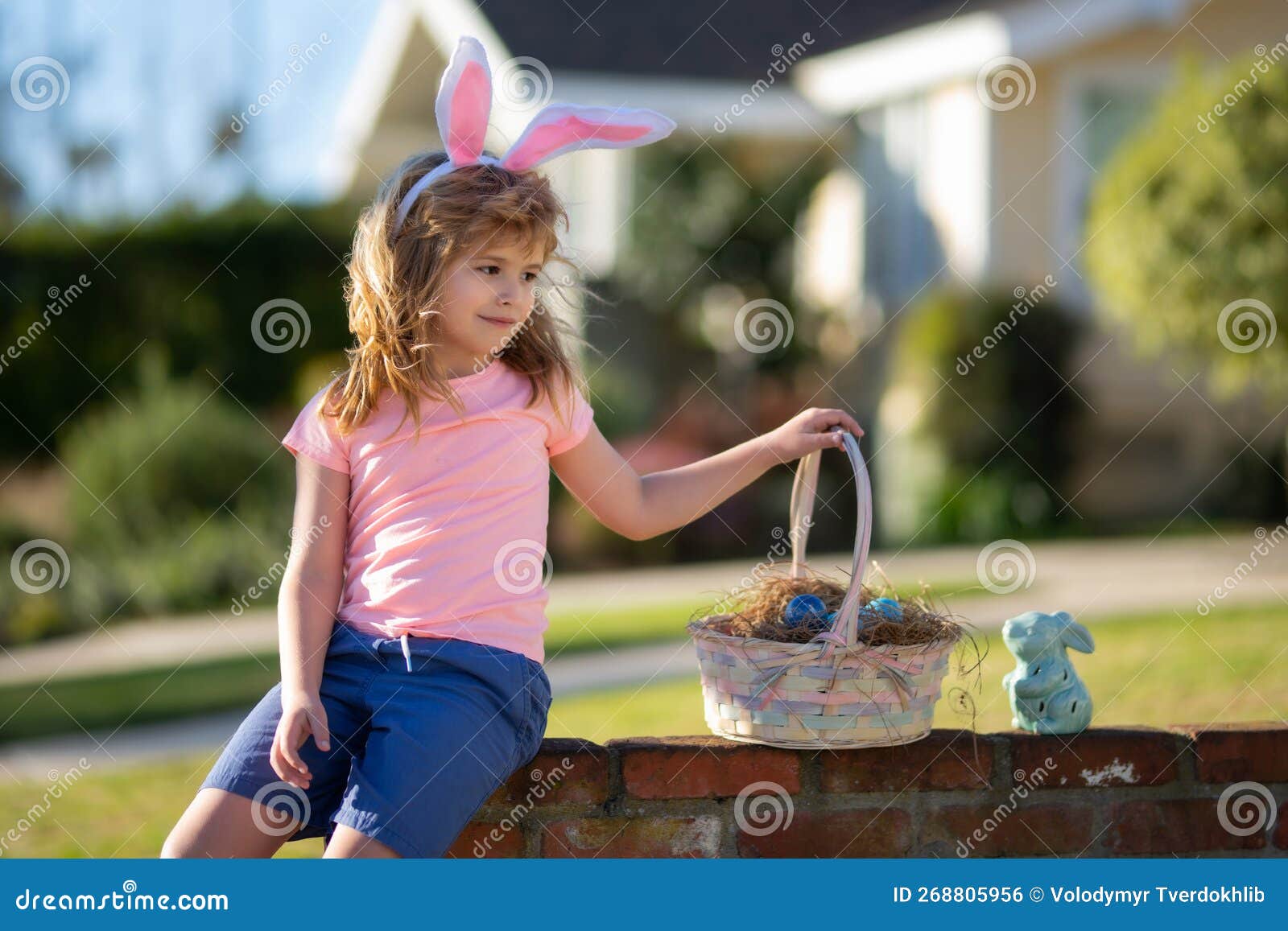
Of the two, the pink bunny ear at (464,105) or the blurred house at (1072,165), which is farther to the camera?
the blurred house at (1072,165)

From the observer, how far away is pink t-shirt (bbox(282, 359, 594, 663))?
7.89ft

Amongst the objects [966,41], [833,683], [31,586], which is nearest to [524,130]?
[833,683]

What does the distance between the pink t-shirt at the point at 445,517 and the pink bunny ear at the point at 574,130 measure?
42 cm

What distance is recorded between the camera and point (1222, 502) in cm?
1080

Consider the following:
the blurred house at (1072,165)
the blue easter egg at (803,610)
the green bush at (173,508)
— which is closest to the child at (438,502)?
the blue easter egg at (803,610)

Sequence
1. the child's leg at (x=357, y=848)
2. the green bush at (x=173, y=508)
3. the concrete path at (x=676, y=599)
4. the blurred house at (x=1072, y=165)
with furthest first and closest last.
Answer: the blurred house at (x=1072, y=165)
the green bush at (x=173, y=508)
the concrete path at (x=676, y=599)
the child's leg at (x=357, y=848)

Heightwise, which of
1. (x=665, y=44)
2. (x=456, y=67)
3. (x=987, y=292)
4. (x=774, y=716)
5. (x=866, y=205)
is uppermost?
(x=665, y=44)

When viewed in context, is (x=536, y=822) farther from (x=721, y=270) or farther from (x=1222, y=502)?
(x=721, y=270)

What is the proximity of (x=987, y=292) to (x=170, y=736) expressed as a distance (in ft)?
23.6

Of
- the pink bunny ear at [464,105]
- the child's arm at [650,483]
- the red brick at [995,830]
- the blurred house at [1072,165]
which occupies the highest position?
the blurred house at [1072,165]

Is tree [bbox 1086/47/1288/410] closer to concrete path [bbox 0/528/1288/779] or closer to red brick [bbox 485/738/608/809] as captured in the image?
concrete path [bbox 0/528/1288/779]

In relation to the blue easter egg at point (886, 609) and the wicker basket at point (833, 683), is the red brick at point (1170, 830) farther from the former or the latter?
the blue easter egg at point (886, 609)

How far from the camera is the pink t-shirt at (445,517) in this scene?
240 centimetres
